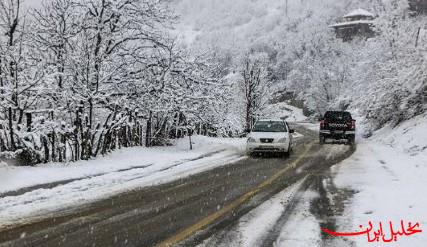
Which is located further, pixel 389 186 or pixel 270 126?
pixel 270 126

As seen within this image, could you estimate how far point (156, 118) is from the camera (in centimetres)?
2130

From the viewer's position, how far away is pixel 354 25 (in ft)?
366

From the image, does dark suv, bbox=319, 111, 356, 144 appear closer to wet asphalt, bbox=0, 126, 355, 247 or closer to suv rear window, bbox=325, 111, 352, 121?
suv rear window, bbox=325, 111, 352, 121

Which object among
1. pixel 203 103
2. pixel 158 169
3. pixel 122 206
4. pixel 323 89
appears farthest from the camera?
pixel 323 89

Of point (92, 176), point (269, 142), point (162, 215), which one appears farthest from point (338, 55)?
point (162, 215)

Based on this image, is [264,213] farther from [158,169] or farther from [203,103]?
[203,103]

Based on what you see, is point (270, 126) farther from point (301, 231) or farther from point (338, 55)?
point (338, 55)

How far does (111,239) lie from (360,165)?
11066 millimetres

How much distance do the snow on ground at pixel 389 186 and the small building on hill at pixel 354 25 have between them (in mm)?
94875

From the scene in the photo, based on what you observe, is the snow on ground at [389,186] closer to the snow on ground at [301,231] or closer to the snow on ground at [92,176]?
the snow on ground at [301,231]

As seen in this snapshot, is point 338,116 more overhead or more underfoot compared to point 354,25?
more underfoot

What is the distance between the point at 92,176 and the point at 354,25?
109m

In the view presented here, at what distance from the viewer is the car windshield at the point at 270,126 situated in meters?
20.6

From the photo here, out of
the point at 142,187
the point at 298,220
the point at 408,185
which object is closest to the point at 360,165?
the point at 408,185
